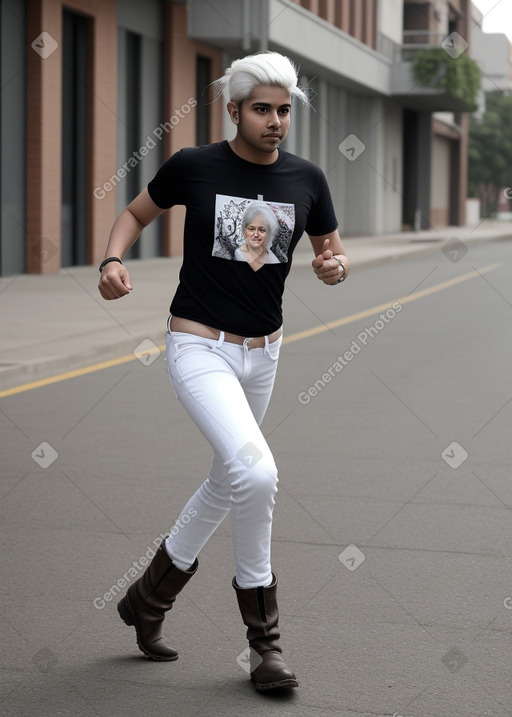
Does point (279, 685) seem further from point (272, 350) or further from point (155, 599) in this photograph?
point (272, 350)

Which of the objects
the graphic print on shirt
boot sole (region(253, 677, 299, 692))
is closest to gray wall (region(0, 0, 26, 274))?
the graphic print on shirt

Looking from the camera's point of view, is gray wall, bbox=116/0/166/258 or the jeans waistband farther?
gray wall, bbox=116/0/166/258

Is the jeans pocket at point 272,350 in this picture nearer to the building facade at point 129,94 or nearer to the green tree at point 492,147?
the building facade at point 129,94

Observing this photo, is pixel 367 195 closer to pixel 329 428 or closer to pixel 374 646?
pixel 329 428

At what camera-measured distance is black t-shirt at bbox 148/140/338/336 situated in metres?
3.97

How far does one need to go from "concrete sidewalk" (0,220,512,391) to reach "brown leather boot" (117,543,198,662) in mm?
6201

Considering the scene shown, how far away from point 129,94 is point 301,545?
21.7 meters

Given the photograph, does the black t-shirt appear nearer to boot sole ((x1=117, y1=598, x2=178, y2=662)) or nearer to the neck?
the neck

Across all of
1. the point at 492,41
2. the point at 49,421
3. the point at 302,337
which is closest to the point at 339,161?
the point at 302,337

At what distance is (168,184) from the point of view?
4.11 metres

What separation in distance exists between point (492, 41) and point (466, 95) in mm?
47452

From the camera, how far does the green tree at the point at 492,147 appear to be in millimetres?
80188

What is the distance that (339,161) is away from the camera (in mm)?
43250

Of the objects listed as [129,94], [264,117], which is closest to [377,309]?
[129,94]
